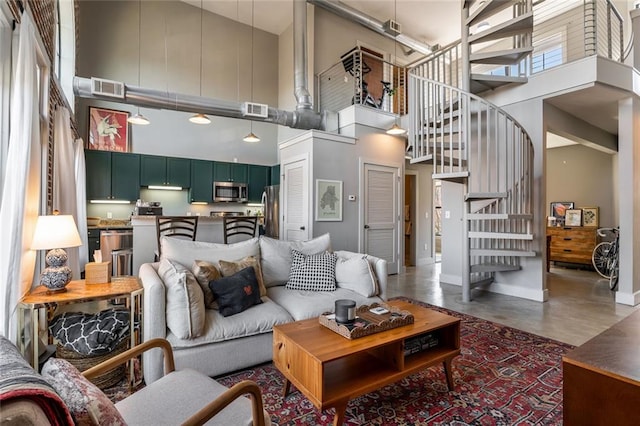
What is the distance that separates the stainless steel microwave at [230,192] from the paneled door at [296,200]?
156 cm

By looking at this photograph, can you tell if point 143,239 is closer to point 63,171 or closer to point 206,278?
point 63,171

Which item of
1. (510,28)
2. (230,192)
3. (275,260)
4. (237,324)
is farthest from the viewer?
(230,192)

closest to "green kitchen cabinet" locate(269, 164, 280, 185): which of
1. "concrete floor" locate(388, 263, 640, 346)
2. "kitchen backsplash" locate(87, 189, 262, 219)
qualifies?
"kitchen backsplash" locate(87, 189, 262, 219)

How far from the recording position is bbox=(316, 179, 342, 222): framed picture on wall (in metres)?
5.33

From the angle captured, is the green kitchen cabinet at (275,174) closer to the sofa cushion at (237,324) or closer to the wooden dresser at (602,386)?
the sofa cushion at (237,324)

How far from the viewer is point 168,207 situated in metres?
6.67

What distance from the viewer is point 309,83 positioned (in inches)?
255

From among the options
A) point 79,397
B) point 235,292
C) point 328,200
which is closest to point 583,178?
point 328,200

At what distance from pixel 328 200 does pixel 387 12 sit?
4635 mm

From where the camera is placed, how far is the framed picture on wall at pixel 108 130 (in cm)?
589

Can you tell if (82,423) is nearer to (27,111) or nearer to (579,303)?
(27,111)

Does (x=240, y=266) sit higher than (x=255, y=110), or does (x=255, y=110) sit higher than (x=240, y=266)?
(x=255, y=110)

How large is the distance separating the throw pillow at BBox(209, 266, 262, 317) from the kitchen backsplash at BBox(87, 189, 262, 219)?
15.6 ft

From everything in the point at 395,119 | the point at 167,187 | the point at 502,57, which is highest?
the point at 502,57
